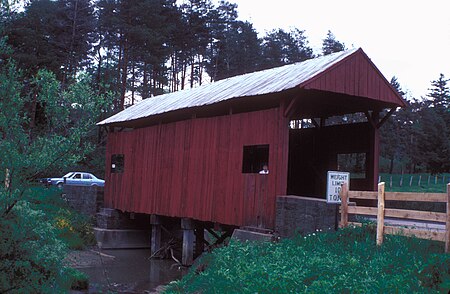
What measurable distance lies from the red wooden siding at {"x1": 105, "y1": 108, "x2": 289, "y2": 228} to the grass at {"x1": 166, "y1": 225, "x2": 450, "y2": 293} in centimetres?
244

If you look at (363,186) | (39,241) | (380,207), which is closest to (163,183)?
(363,186)

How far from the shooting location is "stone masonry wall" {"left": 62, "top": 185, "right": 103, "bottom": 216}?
24500mm

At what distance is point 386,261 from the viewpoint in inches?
362

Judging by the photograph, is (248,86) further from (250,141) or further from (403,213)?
(403,213)

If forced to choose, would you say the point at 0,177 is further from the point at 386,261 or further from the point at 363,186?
the point at 363,186

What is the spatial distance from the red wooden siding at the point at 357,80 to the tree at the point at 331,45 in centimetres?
4191

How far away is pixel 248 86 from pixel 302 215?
5.10 meters

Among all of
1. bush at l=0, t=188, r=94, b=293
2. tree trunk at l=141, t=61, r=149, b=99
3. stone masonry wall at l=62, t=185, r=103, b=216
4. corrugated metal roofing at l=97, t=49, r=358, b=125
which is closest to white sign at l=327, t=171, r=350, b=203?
corrugated metal roofing at l=97, t=49, r=358, b=125

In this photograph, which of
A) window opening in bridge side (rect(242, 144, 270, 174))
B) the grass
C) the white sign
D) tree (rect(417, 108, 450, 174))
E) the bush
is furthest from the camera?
tree (rect(417, 108, 450, 174))

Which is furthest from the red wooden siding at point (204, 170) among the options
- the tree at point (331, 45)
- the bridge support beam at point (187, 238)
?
the tree at point (331, 45)

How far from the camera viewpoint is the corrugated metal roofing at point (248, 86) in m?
14.1

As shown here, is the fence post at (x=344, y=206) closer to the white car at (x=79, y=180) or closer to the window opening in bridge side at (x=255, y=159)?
the window opening in bridge side at (x=255, y=159)

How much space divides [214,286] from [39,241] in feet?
11.7

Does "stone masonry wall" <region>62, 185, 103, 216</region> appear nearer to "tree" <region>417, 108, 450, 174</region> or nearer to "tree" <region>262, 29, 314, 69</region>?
"tree" <region>262, 29, 314, 69</region>
